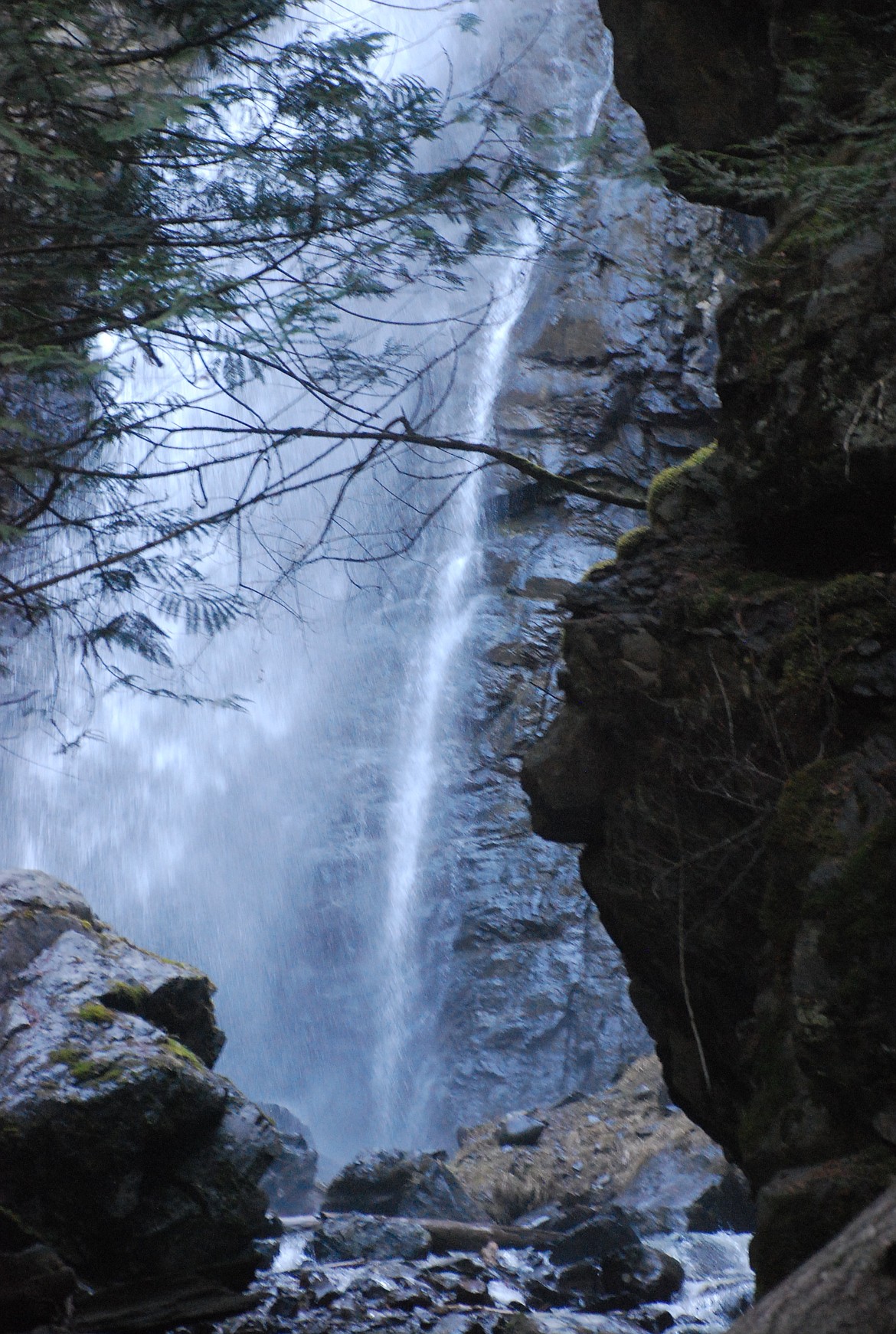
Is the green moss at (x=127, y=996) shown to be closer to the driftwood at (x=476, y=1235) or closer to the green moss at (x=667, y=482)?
the driftwood at (x=476, y=1235)

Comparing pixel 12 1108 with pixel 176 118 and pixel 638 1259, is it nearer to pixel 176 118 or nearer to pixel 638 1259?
pixel 638 1259

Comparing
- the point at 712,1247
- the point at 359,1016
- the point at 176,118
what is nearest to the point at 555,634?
the point at 359,1016

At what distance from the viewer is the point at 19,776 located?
20797 mm

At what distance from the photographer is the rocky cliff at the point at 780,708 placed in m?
3.11

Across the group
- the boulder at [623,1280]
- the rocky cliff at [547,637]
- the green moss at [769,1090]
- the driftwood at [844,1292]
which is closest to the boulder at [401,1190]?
the boulder at [623,1280]

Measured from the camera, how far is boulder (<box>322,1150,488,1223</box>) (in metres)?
9.34

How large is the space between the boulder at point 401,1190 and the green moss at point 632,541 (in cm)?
697

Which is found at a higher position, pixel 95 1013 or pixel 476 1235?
pixel 95 1013

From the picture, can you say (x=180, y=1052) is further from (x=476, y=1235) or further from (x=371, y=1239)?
(x=476, y=1235)

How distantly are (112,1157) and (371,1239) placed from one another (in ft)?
8.91

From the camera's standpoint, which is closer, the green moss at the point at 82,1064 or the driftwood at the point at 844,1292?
the driftwood at the point at 844,1292

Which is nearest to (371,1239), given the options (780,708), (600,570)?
(600,570)

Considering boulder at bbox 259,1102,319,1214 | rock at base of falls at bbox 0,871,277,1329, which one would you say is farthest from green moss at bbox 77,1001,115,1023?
boulder at bbox 259,1102,319,1214

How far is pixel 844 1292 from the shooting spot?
165 cm
